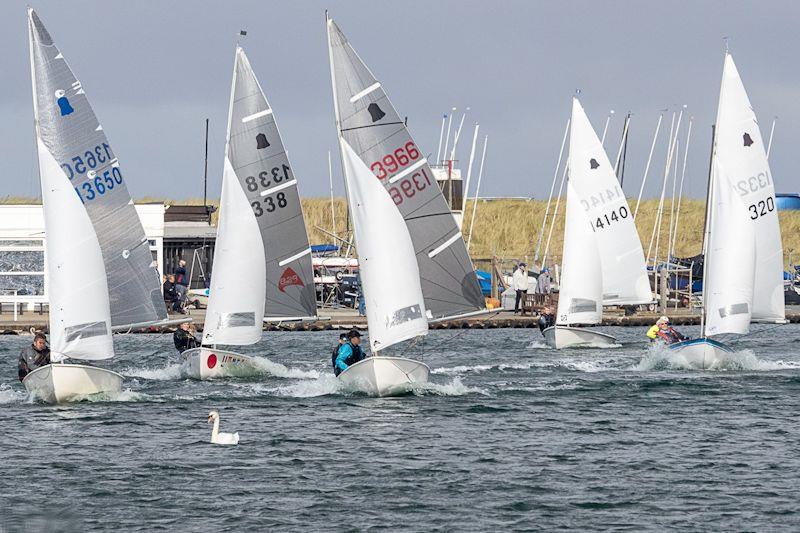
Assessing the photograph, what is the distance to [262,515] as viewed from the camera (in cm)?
2036

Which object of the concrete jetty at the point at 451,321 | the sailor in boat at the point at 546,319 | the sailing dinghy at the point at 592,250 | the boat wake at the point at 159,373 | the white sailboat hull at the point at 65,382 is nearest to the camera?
the white sailboat hull at the point at 65,382

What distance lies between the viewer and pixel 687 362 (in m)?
37.8

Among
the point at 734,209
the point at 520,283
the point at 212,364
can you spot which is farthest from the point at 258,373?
the point at 520,283

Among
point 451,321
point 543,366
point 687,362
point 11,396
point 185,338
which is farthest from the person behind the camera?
point 451,321

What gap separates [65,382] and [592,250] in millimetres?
20881

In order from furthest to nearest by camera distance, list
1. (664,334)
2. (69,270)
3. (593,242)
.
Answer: (593,242), (664,334), (69,270)

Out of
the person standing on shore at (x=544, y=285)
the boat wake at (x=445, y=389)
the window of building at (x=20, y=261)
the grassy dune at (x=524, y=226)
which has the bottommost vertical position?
the boat wake at (x=445, y=389)

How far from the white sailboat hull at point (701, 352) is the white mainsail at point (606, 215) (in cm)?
963

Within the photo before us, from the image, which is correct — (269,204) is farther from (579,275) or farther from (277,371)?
(579,275)

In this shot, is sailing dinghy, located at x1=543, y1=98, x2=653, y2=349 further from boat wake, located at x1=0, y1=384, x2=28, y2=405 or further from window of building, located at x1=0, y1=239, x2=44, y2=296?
window of building, located at x1=0, y1=239, x2=44, y2=296

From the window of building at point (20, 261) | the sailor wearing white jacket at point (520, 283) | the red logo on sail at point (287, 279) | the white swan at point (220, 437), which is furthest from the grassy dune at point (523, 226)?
the white swan at point (220, 437)

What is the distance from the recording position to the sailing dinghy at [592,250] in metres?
45.7

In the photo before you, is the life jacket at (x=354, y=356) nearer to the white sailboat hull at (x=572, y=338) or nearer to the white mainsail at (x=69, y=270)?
the white mainsail at (x=69, y=270)

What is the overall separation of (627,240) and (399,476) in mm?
26052
